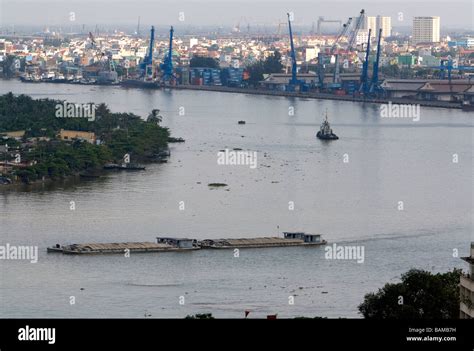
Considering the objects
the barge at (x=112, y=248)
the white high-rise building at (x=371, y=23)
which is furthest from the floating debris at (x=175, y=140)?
the white high-rise building at (x=371, y=23)

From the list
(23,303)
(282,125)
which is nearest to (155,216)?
(23,303)

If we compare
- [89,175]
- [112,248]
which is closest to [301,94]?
[89,175]

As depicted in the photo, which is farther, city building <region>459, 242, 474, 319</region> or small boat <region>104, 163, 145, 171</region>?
small boat <region>104, 163, 145, 171</region>

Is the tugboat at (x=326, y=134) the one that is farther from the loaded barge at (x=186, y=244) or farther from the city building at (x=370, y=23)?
the city building at (x=370, y=23)

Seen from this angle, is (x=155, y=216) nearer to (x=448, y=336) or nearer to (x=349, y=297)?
(x=349, y=297)

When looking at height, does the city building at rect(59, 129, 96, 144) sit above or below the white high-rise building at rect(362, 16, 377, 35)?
below

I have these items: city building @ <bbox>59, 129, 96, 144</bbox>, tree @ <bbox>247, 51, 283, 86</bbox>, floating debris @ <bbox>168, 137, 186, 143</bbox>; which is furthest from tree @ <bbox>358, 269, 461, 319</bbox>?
tree @ <bbox>247, 51, 283, 86</bbox>

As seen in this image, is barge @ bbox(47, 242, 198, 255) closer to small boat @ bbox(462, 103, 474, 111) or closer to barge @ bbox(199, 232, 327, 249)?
barge @ bbox(199, 232, 327, 249)
